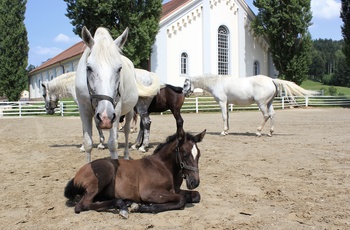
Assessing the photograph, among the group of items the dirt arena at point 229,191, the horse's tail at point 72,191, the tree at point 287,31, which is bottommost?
the dirt arena at point 229,191

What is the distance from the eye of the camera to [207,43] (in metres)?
30.8

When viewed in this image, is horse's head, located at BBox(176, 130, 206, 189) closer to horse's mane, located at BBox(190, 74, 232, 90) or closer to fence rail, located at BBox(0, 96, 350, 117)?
horse's mane, located at BBox(190, 74, 232, 90)

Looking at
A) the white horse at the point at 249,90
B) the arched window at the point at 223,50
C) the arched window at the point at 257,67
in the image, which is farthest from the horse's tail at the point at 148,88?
the arched window at the point at 257,67

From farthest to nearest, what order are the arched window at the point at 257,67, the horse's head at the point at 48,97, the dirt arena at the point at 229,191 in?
the arched window at the point at 257,67
the horse's head at the point at 48,97
the dirt arena at the point at 229,191

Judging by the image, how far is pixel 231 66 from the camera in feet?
107

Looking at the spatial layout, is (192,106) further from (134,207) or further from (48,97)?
(134,207)

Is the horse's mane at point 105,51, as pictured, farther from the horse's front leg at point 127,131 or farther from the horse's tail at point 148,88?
the horse's tail at point 148,88

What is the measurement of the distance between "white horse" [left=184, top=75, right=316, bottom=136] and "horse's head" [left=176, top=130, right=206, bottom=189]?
7422mm

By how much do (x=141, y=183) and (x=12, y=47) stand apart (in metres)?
34.9

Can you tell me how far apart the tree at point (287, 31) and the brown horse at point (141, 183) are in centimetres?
2983

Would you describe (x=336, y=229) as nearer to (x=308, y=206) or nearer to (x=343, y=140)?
(x=308, y=206)

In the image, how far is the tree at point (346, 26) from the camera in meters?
32.0

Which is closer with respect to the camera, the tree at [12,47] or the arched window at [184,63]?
the arched window at [184,63]

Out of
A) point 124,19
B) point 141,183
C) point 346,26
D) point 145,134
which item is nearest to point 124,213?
point 141,183
